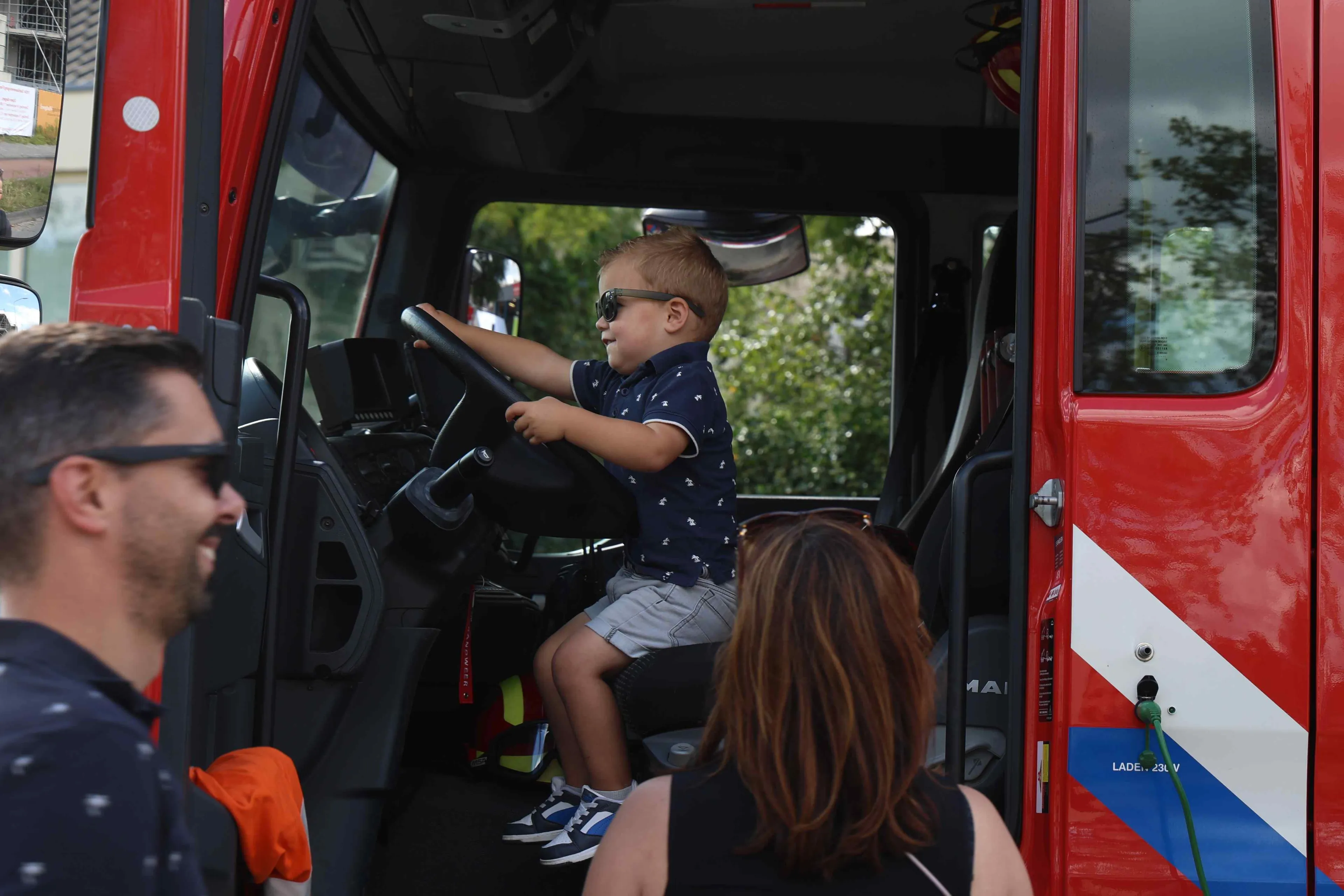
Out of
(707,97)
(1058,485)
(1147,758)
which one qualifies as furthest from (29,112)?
(707,97)

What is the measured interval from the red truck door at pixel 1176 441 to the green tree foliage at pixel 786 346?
5.46 meters

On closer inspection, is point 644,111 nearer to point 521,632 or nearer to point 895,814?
point 521,632

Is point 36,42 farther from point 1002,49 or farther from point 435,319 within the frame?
point 1002,49

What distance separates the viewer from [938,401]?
3.89 meters

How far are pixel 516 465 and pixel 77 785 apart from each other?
142cm

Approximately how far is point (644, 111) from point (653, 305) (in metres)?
1.37

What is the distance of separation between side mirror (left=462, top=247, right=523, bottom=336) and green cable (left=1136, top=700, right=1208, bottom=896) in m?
2.23

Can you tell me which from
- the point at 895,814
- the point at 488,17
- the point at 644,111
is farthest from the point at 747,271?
the point at 895,814

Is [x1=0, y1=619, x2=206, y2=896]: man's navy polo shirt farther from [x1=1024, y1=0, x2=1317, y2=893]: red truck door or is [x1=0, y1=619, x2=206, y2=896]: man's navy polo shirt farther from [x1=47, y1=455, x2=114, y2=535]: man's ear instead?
[x1=1024, y1=0, x2=1317, y2=893]: red truck door

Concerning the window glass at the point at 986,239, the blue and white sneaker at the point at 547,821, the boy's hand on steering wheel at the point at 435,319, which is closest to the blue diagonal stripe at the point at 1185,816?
the blue and white sneaker at the point at 547,821

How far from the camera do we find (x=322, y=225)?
10.9 feet

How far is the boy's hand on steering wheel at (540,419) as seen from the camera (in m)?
2.14

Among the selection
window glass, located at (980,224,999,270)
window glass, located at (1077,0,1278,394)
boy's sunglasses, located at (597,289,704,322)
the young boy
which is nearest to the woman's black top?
window glass, located at (1077,0,1278,394)

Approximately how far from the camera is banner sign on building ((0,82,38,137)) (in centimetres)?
143
